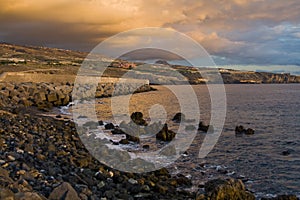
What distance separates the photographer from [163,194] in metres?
10.6

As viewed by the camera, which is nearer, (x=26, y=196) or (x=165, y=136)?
(x=26, y=196)

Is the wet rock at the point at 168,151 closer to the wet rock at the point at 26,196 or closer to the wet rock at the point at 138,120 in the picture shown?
the wet rock at the point at 138,120

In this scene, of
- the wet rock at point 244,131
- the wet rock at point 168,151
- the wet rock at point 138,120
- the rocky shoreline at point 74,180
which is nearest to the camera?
the rocky shoreline at point 74,180

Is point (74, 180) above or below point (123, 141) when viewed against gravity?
above

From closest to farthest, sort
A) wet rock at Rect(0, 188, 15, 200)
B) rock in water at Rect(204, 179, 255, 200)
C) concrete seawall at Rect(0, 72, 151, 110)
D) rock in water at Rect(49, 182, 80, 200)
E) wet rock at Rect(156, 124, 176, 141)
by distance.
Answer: wet rock at Rect(0, 188, 15, 200) → rock in water at Rect(49, 182, 80, 200) → rock in water at Rect(204, 179, 255, 200) → wet rock at Rect(156, 124, 176, 141) → concrete seawall at Rect(0, 72, 151, 110)

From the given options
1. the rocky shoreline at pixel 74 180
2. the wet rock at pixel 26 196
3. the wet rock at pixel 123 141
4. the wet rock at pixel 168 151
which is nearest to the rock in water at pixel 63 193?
the rocky shoreline at pixel 74 180

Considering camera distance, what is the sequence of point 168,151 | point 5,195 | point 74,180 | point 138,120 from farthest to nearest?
point 138,120
point 168,151
point 74,180
point 5,195

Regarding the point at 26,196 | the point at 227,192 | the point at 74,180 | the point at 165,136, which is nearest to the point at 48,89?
the point at 165,136

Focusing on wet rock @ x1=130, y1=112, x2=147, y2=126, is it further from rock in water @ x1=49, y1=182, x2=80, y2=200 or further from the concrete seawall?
rock in water @ x1=49, y1=182, x2=80, y2=200

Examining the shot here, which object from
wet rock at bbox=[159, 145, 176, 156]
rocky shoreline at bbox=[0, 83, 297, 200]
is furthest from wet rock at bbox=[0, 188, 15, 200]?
wet rock at bbox=[159, 145, 176, 156]

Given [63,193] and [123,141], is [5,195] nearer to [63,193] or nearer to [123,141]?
[63,193]

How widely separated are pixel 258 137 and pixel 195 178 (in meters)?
11.6

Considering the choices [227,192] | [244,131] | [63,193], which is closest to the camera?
[63,193]

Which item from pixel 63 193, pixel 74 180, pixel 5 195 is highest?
pixel 5 195
